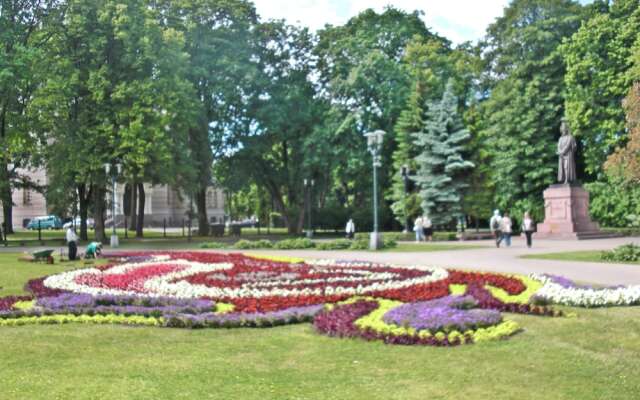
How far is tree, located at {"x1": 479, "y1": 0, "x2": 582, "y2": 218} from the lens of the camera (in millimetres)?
41875

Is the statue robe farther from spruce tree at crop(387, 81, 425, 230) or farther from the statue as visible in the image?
spruce tree at crop(387, 81, 425, 230)

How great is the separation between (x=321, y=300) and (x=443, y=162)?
1216 inches

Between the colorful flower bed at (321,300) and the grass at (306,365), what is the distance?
420 millimetres

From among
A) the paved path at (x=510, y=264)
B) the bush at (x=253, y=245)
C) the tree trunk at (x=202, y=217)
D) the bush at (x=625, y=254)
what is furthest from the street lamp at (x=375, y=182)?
the tree trunk at (x=202, y=217)

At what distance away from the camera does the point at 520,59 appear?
43.9 metres

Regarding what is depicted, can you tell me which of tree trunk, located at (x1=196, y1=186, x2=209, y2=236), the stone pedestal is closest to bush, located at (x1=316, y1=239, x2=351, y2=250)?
the stone pedestal

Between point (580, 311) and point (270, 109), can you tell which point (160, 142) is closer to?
point (270, 109)

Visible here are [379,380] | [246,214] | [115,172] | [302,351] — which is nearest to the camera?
[379,380]

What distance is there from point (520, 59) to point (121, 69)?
25263 millimetres

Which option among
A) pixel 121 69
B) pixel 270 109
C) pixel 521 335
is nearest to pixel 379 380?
pixel 521 335

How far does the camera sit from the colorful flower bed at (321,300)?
8984 millimetres

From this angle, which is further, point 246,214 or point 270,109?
point 246,214

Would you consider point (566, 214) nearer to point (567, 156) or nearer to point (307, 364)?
point (567, 156)

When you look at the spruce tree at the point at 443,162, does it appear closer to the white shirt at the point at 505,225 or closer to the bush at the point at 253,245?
the white shirt at the point at 505,225
